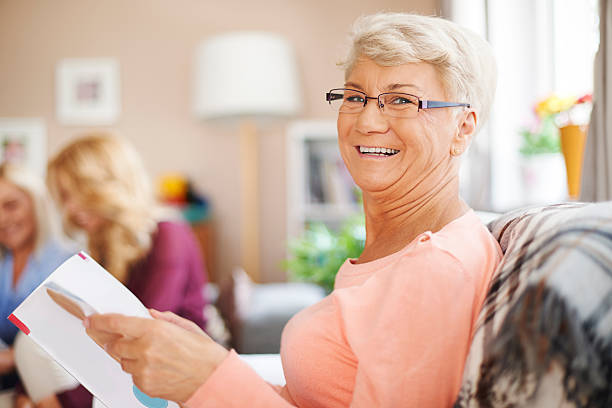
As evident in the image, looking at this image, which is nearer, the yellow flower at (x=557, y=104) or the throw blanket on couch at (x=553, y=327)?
the throw blanket on couch at (x=553, y=327)

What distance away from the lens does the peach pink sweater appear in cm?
69

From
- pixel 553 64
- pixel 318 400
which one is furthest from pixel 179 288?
pixel 553 64

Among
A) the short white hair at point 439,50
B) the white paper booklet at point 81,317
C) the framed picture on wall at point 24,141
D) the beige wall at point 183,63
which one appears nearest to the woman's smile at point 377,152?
the short white hair at point 439,50

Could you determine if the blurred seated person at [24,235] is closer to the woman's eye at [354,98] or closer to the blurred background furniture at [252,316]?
the blurred background furniture at [252,316]

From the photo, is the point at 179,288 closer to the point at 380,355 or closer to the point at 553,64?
the point at 380,355

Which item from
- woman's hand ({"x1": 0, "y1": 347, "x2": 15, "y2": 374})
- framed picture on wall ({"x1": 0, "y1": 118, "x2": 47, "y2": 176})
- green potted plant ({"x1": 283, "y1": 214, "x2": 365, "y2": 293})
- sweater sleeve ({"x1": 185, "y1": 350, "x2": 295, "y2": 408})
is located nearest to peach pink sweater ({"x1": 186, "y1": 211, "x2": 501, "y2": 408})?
sweater sleeve ({"x1": 185, "y1": 350, "x2": 295, "y2": 408})

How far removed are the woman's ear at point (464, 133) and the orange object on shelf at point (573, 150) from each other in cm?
98

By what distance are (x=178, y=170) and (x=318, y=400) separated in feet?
11.9

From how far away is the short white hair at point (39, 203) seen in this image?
199 centimetres

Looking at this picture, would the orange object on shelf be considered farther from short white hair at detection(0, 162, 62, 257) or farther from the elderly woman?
short white hair at detection(0, 162, 62, 257)

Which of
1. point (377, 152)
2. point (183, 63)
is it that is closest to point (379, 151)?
point (377, 152)

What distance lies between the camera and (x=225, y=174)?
13.9ft

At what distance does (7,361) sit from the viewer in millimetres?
1664

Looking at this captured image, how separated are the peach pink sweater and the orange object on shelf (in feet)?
3.60
